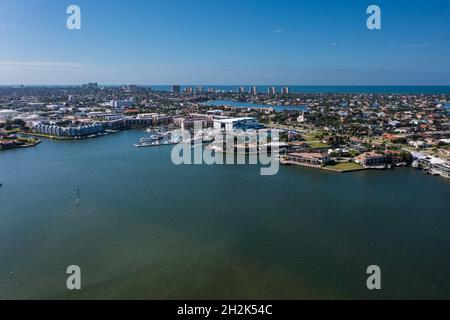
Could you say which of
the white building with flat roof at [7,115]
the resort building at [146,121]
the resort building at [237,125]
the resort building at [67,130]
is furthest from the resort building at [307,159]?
the white building with flat roof at [7,115]

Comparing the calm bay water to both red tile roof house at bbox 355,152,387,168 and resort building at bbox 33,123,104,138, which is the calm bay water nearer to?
red tile roof house at bbox 355,152,387,168

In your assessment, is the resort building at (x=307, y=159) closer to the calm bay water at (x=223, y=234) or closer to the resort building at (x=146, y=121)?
the calm bay water at (x=223, y=234)

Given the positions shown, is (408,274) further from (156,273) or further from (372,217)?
(156,273)

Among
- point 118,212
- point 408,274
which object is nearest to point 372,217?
point 408,274

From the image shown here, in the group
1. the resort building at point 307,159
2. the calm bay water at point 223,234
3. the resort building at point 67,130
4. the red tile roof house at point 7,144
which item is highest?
the resort building at point 67,130

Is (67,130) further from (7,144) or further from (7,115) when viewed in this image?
(7,115)

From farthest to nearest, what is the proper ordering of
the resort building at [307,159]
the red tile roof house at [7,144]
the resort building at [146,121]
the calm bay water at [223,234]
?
the resort building at [146,121], the red tile roof house at [7,144], the resort building at [307,159], the calm bay water at [223,234]

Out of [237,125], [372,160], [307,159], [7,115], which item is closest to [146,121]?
[237,125]
